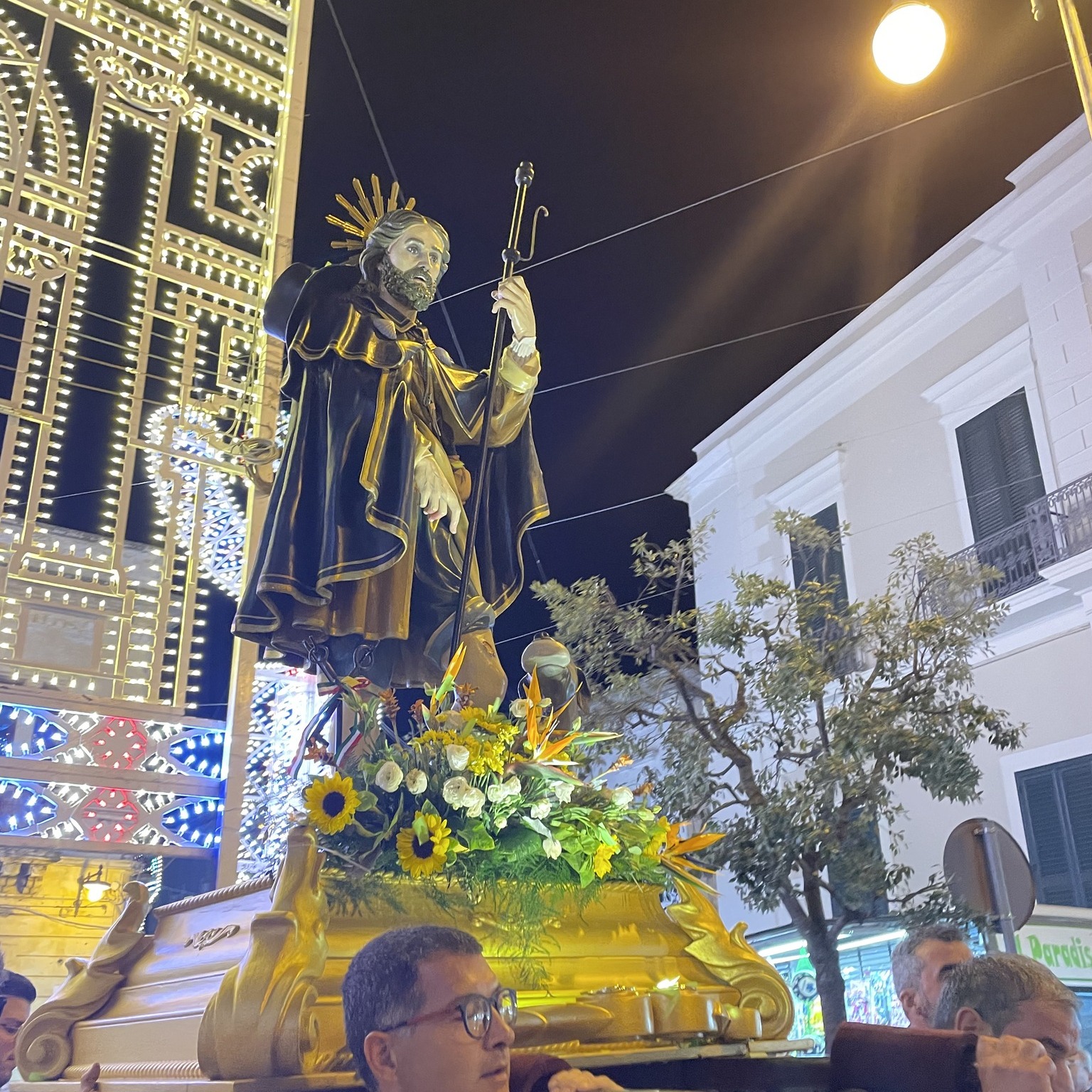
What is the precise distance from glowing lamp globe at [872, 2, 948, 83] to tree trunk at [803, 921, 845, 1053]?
13.5 feet

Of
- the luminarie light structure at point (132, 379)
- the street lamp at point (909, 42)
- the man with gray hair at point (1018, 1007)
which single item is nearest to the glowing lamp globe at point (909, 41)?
the street lamp at point (909, 42)

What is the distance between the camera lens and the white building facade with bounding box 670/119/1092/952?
769cm

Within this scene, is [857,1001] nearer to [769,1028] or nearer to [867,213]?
[769,1028]

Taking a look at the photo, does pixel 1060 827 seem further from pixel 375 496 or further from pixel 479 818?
pixel 479 818

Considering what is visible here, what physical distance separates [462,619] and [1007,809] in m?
6.53

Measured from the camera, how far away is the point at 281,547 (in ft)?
8.93

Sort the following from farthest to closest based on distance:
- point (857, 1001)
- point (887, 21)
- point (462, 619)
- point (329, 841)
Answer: point (857, 1001) → point (887, 21) → point (462, 619) → point (329, 841)

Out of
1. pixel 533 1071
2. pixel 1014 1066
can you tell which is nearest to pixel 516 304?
pixel 533 1071

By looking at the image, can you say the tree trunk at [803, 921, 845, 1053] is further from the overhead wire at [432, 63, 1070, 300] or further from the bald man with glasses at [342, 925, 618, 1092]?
the overhead wire at [432, 63, 1070, 300]

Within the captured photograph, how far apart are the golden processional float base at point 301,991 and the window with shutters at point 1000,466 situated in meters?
6.82

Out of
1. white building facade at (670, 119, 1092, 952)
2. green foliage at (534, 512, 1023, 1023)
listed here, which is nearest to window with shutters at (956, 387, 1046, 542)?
white building facade at (670, 119, 1092, 952)

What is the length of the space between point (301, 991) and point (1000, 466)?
7927 mm

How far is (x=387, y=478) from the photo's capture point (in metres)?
2.76

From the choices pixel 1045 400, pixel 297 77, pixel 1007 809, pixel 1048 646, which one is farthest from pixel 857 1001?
pixel 297 77
